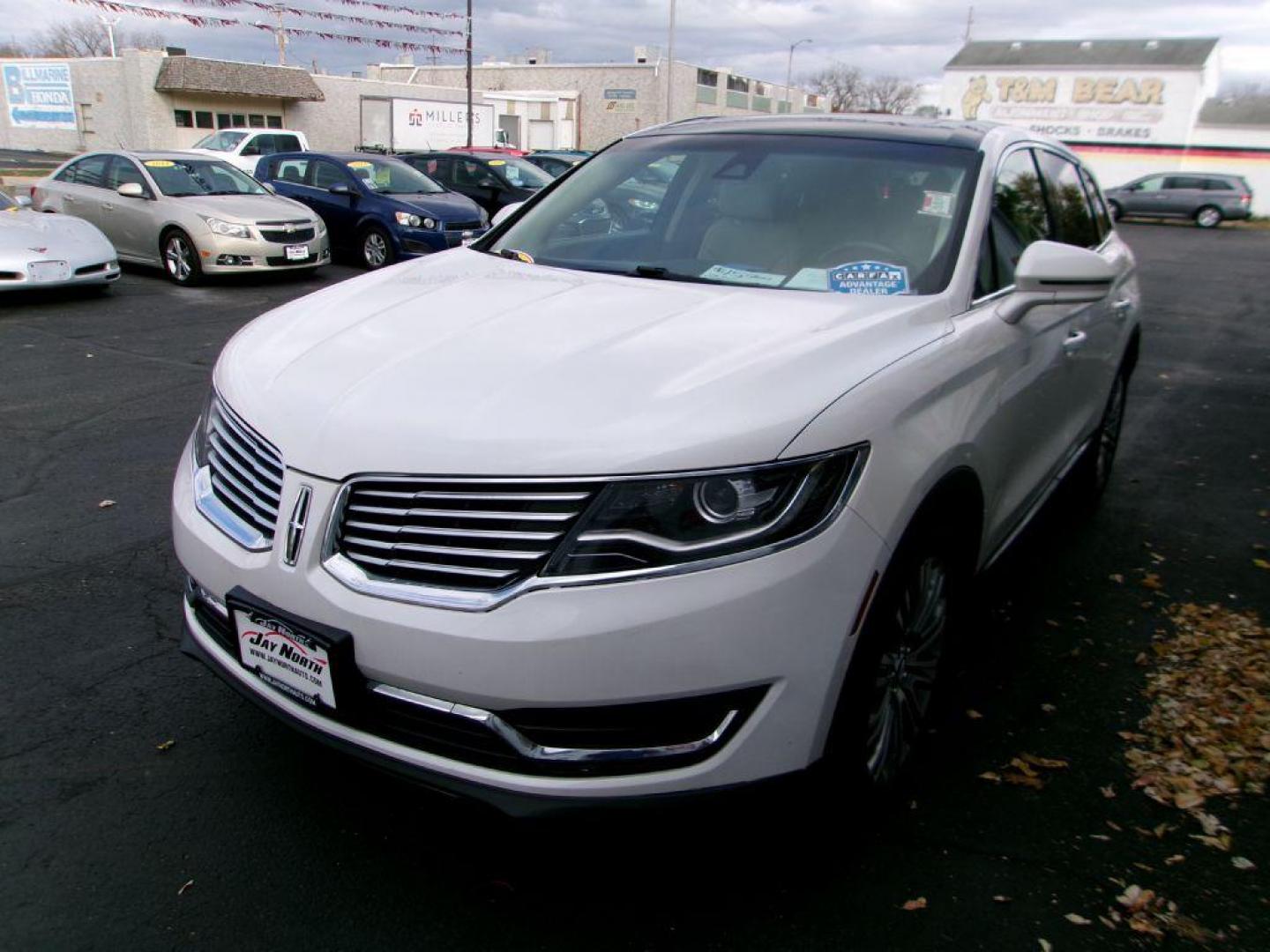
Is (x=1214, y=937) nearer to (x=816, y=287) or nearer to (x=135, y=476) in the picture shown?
(x=816, y=287)

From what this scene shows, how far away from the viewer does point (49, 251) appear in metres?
9.69

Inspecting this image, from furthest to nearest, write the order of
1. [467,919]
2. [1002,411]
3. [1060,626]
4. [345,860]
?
1. [1060,626]
2. [1002,411]
3. [345,860]
4. [467,919]

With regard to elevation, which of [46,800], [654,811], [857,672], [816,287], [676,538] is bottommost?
[46,800]

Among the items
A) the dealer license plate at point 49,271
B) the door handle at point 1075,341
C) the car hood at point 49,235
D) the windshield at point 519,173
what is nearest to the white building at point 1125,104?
the windshield at point 519,173

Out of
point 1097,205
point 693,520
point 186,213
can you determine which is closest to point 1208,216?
point 186,213

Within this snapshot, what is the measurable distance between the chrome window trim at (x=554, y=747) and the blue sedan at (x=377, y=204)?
37.3 feet

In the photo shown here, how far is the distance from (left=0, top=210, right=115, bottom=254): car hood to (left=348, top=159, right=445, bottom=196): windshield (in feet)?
13.3

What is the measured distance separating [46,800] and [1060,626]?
3.47 meters

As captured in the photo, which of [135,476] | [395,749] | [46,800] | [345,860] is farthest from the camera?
[135,476]

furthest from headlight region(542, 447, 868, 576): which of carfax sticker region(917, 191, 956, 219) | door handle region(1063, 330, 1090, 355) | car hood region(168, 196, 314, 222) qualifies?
car hood region(168, 196, 314, 222)

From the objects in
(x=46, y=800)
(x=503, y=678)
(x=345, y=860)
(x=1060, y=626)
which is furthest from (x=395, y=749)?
(x=1060, y=626)

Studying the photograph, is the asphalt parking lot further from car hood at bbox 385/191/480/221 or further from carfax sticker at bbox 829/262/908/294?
car hood at bbox 385/191/480/221

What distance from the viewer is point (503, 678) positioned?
1.94 meters

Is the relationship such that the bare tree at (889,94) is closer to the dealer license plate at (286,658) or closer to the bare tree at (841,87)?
the bare tree at (841,87)
